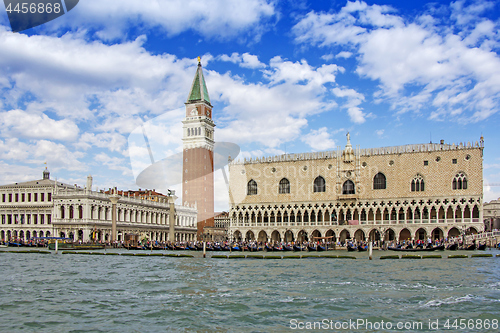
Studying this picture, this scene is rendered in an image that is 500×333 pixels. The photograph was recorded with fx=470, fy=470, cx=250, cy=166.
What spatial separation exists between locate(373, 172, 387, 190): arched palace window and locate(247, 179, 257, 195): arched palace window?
1623cm

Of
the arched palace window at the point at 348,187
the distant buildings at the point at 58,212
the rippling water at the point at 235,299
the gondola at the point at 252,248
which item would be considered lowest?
the gondola at the point at 252,248

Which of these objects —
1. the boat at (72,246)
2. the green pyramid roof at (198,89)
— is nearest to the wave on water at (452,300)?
the boat at (72,246)

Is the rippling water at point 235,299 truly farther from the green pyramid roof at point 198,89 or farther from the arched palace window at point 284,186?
the green pyramid roof at point 198,89

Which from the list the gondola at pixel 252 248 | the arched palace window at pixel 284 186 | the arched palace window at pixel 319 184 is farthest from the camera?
the arched palace window at pixel 284 186

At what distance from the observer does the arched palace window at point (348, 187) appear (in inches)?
2367

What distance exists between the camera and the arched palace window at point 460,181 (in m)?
54.8

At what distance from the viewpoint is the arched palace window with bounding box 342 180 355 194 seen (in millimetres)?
60125

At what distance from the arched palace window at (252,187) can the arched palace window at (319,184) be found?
8658mm

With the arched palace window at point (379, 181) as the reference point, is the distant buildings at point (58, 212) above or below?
below

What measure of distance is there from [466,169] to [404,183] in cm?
709

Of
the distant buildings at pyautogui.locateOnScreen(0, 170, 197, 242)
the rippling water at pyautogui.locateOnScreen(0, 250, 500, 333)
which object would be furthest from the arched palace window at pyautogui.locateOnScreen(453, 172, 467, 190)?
the distant buildings at pyautogui.locateOnScreen(0, 170, 197, 242)

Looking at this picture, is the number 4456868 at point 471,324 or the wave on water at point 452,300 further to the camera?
the wave on water at point 452,300

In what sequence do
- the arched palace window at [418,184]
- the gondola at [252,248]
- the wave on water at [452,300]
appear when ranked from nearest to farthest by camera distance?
1. the wave on water at [452,300]
2. the gondola at [252,248]
3. the arched palace window at [418,184]

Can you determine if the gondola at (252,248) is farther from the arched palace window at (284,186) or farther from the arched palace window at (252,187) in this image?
the arched palace window at (252,187)
